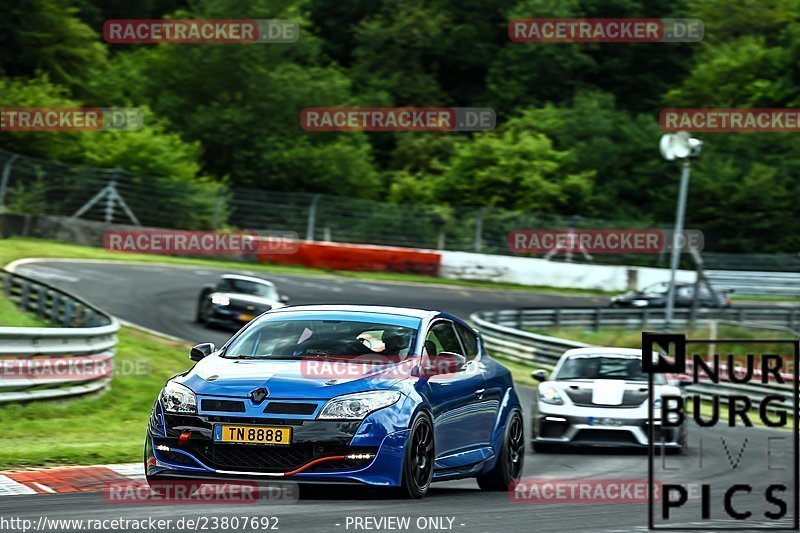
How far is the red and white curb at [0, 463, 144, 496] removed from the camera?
934 centimetres

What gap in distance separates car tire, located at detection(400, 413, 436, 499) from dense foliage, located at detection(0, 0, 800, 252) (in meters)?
40.3

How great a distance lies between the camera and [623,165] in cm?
6256

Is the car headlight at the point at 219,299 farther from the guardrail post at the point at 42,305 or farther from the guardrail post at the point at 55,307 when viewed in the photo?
the guardrail post at the point at 55,307

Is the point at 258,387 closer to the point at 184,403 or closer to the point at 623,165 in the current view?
the point at 184,403

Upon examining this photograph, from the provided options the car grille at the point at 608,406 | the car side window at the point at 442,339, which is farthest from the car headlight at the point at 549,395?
the car side window at the point at 442,339

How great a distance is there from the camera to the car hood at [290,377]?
8.85 meters

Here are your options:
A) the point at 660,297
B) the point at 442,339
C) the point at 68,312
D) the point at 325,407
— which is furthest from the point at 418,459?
the point at 660,297

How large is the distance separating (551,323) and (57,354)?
17.9m

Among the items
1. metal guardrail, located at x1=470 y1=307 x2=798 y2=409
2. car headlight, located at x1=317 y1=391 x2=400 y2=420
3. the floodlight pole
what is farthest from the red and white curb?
the floodlight pole

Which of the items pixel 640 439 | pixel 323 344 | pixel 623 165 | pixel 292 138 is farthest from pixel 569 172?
pixel 323 344

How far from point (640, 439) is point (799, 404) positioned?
8521 millimetres

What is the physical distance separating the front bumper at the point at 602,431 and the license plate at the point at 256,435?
286 inches

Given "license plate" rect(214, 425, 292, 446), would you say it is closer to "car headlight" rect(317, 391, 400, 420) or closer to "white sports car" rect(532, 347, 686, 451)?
"car headlight" rect(317, 391, 400, 420)

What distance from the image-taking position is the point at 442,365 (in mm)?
10141
